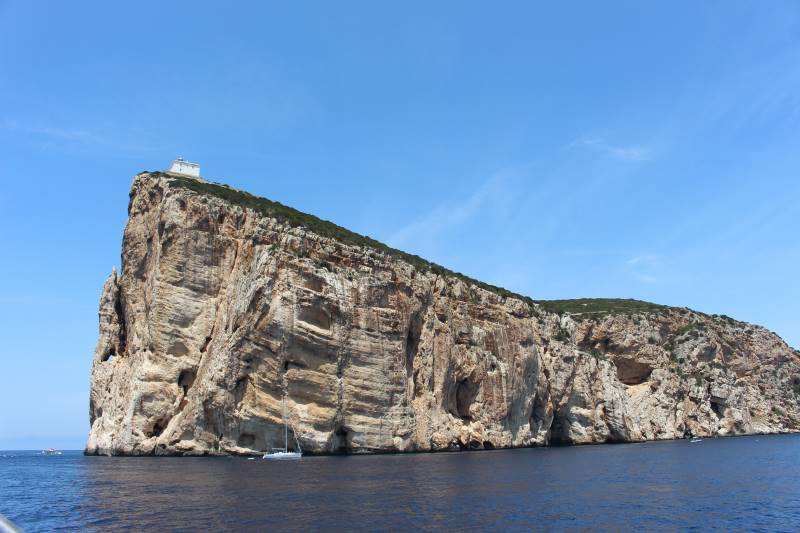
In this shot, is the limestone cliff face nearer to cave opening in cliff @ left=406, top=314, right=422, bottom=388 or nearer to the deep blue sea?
cave opening in cliff @ left=406, top=314, right=422, bottom=388

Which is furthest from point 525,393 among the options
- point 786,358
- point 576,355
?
point 786,358

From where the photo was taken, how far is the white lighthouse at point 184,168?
74.9 metres

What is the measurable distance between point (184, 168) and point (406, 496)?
56.6 meters

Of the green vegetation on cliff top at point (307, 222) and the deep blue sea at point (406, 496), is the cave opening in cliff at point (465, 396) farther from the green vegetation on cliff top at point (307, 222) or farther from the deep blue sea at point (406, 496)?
the deep blue sea at point (406, 496)

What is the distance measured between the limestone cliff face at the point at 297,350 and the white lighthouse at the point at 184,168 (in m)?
5.61

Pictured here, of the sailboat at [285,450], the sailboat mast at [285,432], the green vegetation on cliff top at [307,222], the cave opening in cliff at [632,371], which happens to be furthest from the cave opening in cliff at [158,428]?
the cave opening in cliff at [632,371]

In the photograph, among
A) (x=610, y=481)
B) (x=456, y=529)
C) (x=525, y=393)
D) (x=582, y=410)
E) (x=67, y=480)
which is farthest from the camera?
(x=582, y=410)

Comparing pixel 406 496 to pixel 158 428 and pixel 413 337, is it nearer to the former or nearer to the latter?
pixel 158 428

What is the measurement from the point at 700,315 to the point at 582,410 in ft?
139

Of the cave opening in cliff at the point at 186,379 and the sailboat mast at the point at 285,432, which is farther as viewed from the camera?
the cave opening in cliff at the point at 186,379

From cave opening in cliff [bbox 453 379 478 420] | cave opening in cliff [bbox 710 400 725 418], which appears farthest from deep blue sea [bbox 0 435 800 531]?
cave opening in cliff [bbox 710 400 725 418]

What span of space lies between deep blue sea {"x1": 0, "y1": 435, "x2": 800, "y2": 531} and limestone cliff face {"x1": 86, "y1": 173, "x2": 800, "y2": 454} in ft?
21.6

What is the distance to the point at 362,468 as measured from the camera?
4547cm

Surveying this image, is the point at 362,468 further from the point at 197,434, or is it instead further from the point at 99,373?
the point at 99,373
